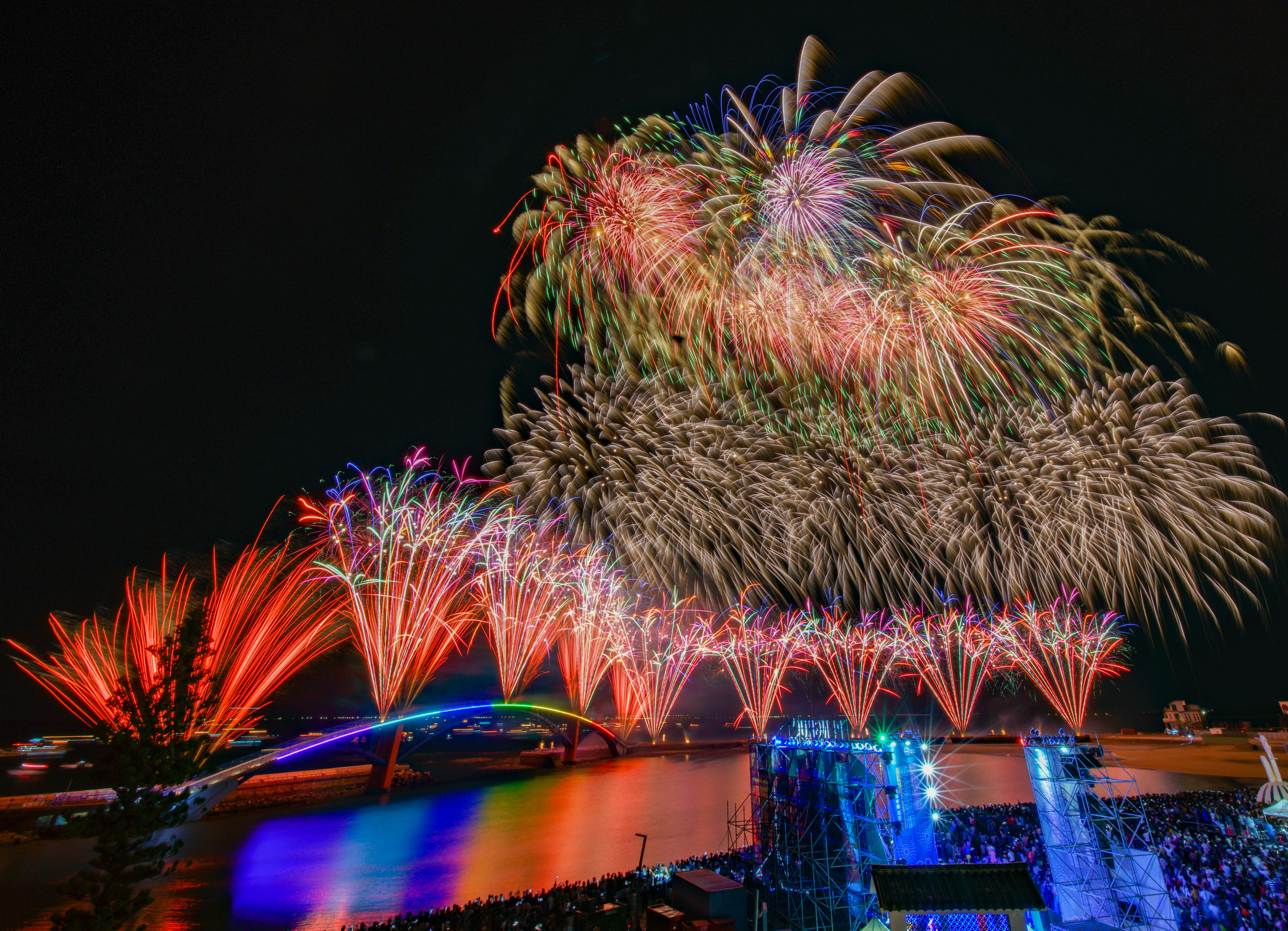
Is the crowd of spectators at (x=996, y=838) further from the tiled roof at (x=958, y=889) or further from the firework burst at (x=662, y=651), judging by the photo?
the firework burst at (x=662, y=651)

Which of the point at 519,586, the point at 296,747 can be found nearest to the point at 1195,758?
the point at 519,586

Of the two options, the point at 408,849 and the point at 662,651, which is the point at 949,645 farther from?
the point at 408,849

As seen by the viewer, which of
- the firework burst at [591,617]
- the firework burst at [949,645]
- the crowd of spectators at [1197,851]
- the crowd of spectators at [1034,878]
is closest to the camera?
the crowd of spectators at [1034,878]

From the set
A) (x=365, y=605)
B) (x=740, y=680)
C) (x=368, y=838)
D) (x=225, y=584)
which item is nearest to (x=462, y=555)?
(x=365, y=605)

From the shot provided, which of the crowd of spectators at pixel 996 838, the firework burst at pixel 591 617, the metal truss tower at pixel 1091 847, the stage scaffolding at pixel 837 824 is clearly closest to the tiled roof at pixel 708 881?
the stage scaffolding at pixel 837 824

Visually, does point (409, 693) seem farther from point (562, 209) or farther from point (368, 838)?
point (562, 209)

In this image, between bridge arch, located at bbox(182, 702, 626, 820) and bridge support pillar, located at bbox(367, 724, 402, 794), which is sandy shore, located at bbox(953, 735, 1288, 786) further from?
bridge support pillar, located at bbox(367, 724, 402, 794)

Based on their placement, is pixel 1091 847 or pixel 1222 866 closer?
pixel 1091 847
